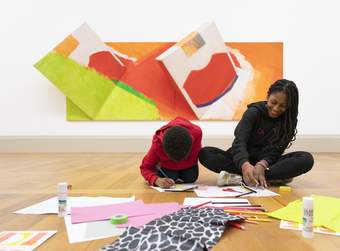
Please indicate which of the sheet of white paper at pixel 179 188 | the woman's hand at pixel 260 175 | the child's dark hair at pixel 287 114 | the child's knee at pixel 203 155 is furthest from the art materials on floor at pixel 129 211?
the child's dark hair at pixel 287 114

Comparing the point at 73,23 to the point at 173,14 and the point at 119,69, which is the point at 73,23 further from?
the point at 173,14

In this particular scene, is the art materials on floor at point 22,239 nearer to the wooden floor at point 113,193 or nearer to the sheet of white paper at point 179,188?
the wooden floor at point 113,193

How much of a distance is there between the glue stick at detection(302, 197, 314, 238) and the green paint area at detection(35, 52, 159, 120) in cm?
365

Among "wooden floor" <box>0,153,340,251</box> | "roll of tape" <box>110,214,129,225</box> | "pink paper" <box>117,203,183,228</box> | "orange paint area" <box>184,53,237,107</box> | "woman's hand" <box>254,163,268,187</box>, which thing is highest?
"orange paint area" <box>184,53,237,107</box>

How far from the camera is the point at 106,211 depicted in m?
1.44

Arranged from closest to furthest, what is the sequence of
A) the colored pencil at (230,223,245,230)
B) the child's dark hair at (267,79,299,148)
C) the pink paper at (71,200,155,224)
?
the colored pencil at (230,223,245,230) → the pink paper at (71,200,155,224) → the child's dark hair at (267,79,299,148)

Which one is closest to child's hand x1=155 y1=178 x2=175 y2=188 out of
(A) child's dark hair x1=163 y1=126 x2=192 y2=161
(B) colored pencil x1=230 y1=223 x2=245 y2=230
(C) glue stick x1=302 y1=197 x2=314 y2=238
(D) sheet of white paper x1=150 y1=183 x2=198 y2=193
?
(D) sheet of white paper x1=150 y1=183 x2=198 y2=193

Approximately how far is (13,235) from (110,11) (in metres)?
4.03

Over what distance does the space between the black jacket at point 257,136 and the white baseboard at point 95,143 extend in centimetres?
238

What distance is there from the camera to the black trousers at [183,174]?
2.20m

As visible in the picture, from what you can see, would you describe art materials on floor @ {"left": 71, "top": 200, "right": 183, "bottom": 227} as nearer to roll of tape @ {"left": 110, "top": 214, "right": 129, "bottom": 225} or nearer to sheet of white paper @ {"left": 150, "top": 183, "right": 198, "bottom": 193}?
roll of tape @ {"left": 110, "top": 214, "right": 129, "bottom": 225}

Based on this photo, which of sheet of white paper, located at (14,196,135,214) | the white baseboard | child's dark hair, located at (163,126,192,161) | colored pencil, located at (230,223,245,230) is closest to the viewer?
colored pencil, located at (230,223,245,230)

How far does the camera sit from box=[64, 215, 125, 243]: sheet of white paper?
1.14 meters

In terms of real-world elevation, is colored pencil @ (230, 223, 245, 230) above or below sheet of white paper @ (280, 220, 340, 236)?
above
